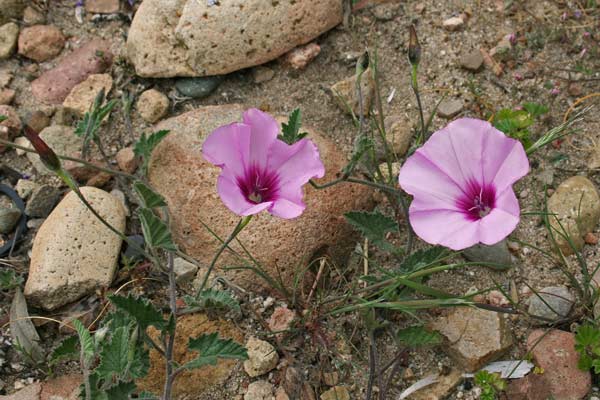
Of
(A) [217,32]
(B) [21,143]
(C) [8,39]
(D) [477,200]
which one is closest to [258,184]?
(D) [477,200]

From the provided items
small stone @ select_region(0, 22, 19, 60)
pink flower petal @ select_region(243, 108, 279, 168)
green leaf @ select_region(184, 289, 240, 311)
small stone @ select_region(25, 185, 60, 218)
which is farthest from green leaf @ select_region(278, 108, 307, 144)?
small stone @ select_region(0, 22, 19, 60)

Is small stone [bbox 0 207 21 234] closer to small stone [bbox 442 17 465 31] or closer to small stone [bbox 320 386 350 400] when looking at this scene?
small stone [bbox 320 386 350 400]

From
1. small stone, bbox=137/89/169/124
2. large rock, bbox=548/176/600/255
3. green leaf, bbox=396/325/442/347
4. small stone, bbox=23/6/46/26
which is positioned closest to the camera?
green leaf, bbox=396/325/442/347

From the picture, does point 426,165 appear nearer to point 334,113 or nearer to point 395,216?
point 395,216

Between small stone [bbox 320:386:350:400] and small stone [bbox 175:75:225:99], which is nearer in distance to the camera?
small stone [bbox 320:386:350:400]

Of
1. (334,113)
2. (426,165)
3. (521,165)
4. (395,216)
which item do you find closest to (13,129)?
(334,113)

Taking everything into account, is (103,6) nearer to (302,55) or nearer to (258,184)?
(302,55)
